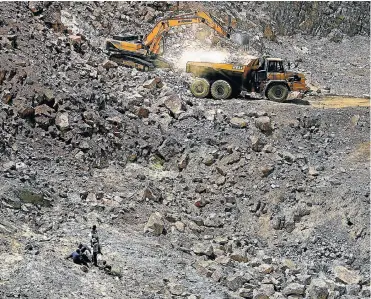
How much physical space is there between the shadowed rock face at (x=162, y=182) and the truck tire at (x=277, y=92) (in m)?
0.37

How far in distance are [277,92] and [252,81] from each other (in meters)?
0.90

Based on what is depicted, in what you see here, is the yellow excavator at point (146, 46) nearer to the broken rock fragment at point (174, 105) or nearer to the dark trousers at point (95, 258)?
the broken rock fragment at point (174, 105)

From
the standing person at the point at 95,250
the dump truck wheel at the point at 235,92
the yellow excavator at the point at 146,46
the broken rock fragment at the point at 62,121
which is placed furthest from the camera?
the yellow excavator at the point at 146,46

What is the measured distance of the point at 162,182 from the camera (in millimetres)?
16438

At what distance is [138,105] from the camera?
18781 millimetres

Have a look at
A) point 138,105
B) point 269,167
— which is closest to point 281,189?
point 269,167

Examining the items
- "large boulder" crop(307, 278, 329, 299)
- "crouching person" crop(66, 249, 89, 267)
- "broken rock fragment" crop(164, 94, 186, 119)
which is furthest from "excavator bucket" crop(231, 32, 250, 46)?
"crouching person" crop(66, 249, 89, 267)

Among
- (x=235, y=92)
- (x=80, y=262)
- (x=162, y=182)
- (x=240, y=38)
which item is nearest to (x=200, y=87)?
(x=235, y=92)

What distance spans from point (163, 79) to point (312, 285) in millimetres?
9922

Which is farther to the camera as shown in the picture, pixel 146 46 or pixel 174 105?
pixel 146 46

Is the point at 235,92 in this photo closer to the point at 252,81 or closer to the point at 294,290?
the point at 252,81

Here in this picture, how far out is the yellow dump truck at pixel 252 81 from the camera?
66.1 ft

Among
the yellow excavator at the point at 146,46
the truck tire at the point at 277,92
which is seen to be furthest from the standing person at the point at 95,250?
the yellow excavator at the point at 146,46

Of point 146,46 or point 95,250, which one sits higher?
point 146,46
